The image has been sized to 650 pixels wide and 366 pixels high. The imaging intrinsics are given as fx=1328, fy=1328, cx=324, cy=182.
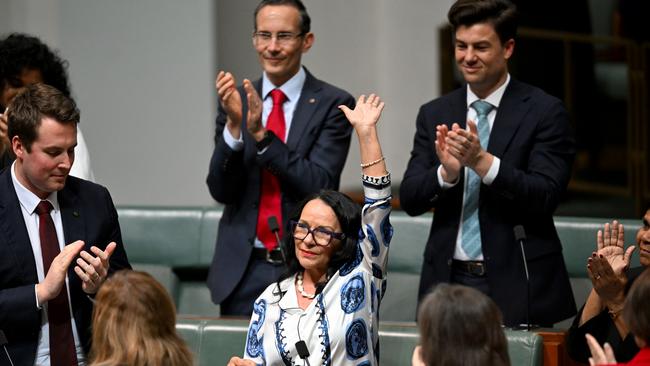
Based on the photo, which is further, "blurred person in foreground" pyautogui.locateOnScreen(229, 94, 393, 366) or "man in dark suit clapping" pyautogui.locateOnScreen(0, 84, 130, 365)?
"blurred person in foreground" pyautogui.locateOnScreen(229, 94, 393, 366)

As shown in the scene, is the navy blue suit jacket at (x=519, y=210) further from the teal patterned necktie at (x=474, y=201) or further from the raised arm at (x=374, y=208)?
the raised arm at (x=374, y=208)

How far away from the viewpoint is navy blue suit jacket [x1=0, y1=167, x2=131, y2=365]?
340 centimetres

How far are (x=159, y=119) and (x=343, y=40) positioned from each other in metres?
1.32

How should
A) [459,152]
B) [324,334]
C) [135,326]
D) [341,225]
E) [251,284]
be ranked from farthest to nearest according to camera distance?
[251,284]
[459,152]
[341,225]
[324,334]
[135,326]

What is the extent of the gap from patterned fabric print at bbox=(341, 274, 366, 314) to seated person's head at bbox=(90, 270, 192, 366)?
694 mm

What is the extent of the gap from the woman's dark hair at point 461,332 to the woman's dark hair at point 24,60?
1.91m

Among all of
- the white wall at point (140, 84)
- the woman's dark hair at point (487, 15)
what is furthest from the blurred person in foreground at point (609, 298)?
the white wall at point (140, 84)

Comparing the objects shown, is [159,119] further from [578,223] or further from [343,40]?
[578,223]

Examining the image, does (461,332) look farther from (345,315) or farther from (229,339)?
(229,339)

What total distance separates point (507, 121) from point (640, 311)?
122 centimetres

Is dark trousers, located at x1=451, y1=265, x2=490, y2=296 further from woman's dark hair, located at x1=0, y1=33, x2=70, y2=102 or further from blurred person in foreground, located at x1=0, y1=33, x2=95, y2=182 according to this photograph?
woman's dark hair, located at x1=0, y1=33, x2=70, y2=102

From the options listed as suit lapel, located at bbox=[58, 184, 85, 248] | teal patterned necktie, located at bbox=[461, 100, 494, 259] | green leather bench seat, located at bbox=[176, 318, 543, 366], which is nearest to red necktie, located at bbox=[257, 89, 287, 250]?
green leather bench seat, located at bbox=[176, 318, 543, 366]

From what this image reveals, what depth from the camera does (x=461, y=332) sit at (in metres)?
2.84

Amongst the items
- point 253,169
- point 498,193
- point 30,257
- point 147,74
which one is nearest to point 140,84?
point 147,74
